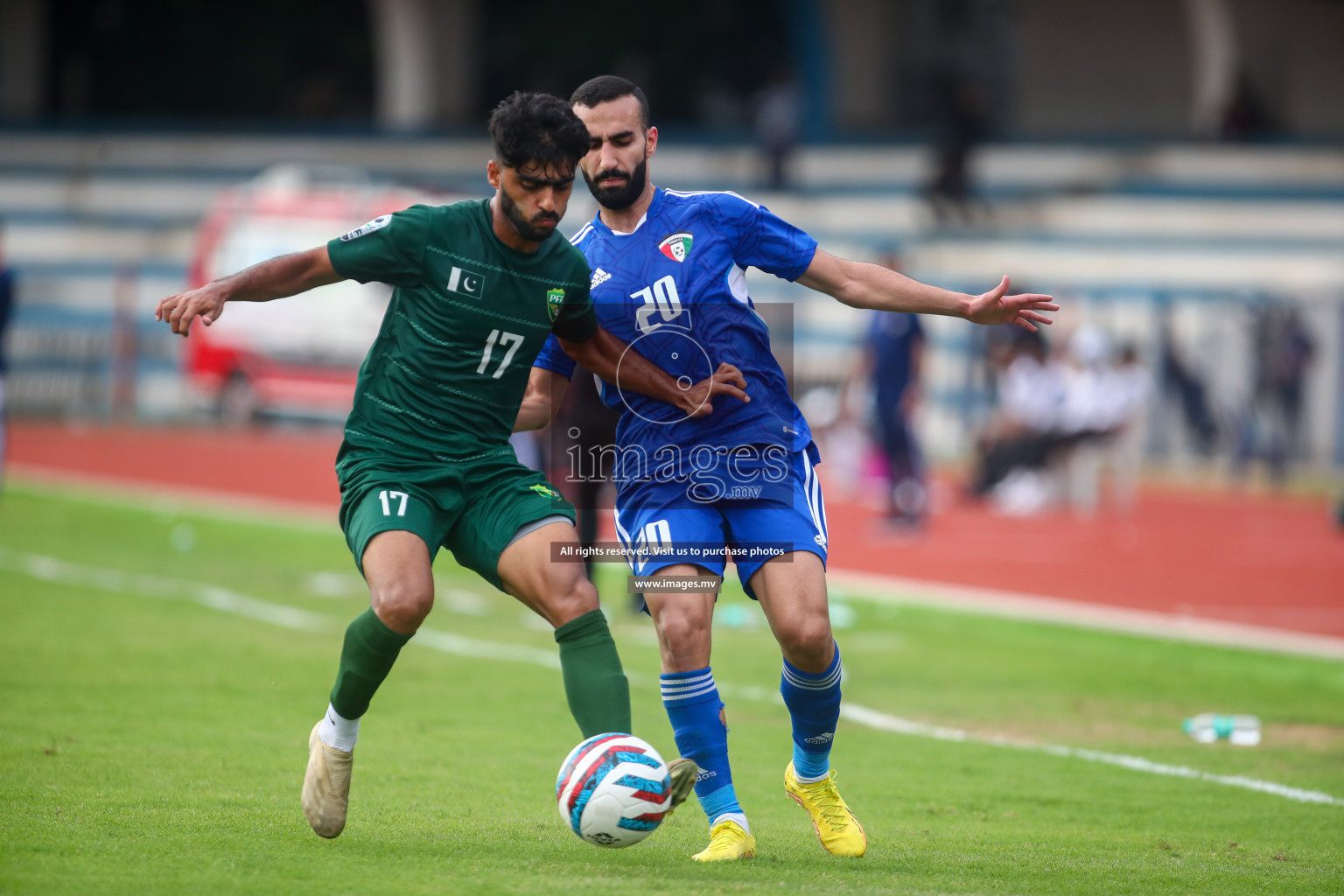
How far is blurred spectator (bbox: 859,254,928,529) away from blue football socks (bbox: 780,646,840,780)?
393 inches

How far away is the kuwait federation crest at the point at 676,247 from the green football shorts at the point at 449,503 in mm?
864

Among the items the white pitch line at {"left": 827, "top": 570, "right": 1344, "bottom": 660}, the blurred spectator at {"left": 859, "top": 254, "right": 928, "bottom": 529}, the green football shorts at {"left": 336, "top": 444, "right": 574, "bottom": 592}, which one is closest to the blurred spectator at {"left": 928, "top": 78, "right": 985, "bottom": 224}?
the blurred spectator at {"left": 859, "top": 254, "right": 928, "bottom": 529}

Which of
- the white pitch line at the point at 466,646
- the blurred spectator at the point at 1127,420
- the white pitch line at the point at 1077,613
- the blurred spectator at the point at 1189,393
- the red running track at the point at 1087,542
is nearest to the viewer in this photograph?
the white pitch line at the point at 466,646

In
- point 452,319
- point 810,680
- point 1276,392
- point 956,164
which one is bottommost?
point 1276,392

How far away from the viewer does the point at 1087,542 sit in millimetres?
16875

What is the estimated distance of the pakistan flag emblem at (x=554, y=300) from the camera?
207 inches

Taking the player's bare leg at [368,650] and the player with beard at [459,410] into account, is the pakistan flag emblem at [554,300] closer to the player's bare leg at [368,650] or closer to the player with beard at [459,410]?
the player with beard at [459,410]

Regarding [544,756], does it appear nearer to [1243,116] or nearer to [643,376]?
[643,376]

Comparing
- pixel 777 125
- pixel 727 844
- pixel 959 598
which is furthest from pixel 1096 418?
pixel 727 844

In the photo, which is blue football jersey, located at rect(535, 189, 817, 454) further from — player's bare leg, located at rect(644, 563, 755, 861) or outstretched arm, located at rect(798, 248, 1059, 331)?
player's bare leg, located at rect(644, 563, 755, 861)

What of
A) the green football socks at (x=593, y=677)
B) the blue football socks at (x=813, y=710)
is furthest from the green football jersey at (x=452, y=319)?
the blue football socks at (x=813, y=710)

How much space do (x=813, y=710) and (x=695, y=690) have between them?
0.40 meters

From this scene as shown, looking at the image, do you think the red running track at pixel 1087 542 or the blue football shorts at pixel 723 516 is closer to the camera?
the blue football shorts at pixel 723 516

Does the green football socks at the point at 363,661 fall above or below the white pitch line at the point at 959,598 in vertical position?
above
